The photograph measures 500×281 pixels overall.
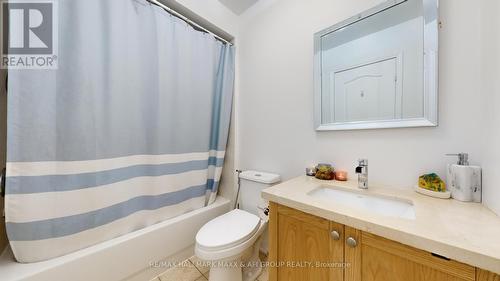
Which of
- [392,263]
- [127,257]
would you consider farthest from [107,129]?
[392,263]

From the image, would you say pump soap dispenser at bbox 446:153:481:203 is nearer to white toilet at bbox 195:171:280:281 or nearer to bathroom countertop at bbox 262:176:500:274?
bathroom countertop at bbox 262:176:500:274

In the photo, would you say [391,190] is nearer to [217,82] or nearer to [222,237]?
[222,237]

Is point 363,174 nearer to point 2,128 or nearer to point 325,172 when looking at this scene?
point 325,172

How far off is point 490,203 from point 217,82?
1.73 meters

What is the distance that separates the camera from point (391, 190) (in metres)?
0.91

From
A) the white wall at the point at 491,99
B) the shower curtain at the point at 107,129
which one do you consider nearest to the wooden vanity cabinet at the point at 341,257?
the white wall at the point at 491,99

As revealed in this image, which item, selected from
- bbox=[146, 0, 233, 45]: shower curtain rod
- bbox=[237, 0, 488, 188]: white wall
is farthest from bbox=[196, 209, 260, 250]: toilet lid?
bbox=[146, 0, 233, 45]: shower curtain rod

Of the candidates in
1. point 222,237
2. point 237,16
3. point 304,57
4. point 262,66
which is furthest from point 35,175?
point 237,16

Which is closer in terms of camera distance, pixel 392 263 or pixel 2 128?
pixel 392 263

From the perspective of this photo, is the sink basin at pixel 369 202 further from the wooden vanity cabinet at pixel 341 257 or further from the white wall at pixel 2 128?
the white wall at pixel 2 128

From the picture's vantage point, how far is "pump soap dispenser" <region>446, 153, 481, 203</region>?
712 mm

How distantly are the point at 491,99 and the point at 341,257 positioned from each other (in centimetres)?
83

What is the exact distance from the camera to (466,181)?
0.71 meters

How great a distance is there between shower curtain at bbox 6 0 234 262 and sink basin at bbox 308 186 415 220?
102 centimetres
